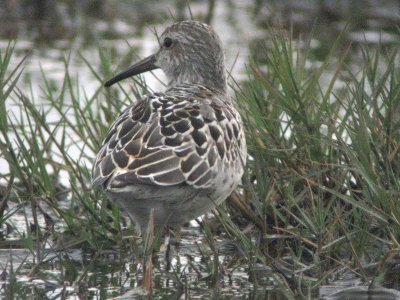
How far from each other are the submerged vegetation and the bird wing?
238mm

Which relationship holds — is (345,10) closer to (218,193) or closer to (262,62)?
(262,62)

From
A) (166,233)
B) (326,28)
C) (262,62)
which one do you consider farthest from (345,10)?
(166,233)

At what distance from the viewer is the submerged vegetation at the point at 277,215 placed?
5.25m

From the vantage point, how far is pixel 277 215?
19.2 feet

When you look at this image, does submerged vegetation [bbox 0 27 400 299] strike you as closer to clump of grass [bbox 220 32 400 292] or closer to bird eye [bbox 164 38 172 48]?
clump of grass [bbox 220 32 400 292]

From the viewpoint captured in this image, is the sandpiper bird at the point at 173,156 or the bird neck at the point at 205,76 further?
the bird neck at the point at 205,76

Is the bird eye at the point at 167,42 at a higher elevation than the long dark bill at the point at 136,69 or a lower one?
higher

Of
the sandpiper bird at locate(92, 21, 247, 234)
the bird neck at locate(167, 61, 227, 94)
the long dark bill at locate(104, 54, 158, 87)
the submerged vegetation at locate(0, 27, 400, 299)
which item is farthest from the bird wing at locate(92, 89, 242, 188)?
the long dark bill at locate(104, 54, 158, 87)

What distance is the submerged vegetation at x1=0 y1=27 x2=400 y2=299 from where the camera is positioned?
207 inches

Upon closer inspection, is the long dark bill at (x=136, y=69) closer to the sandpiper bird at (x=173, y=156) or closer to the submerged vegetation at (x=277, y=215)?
the submerged vegetation at (x=277, y=215)

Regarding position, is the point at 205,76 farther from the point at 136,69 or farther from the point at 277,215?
the point at 277,215

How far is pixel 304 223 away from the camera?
5332 mm

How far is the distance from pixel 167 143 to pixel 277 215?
0.89 meters

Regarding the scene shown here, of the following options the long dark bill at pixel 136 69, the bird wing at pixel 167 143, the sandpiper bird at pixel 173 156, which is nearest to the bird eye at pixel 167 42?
the long dark bill at pixel 136 69
